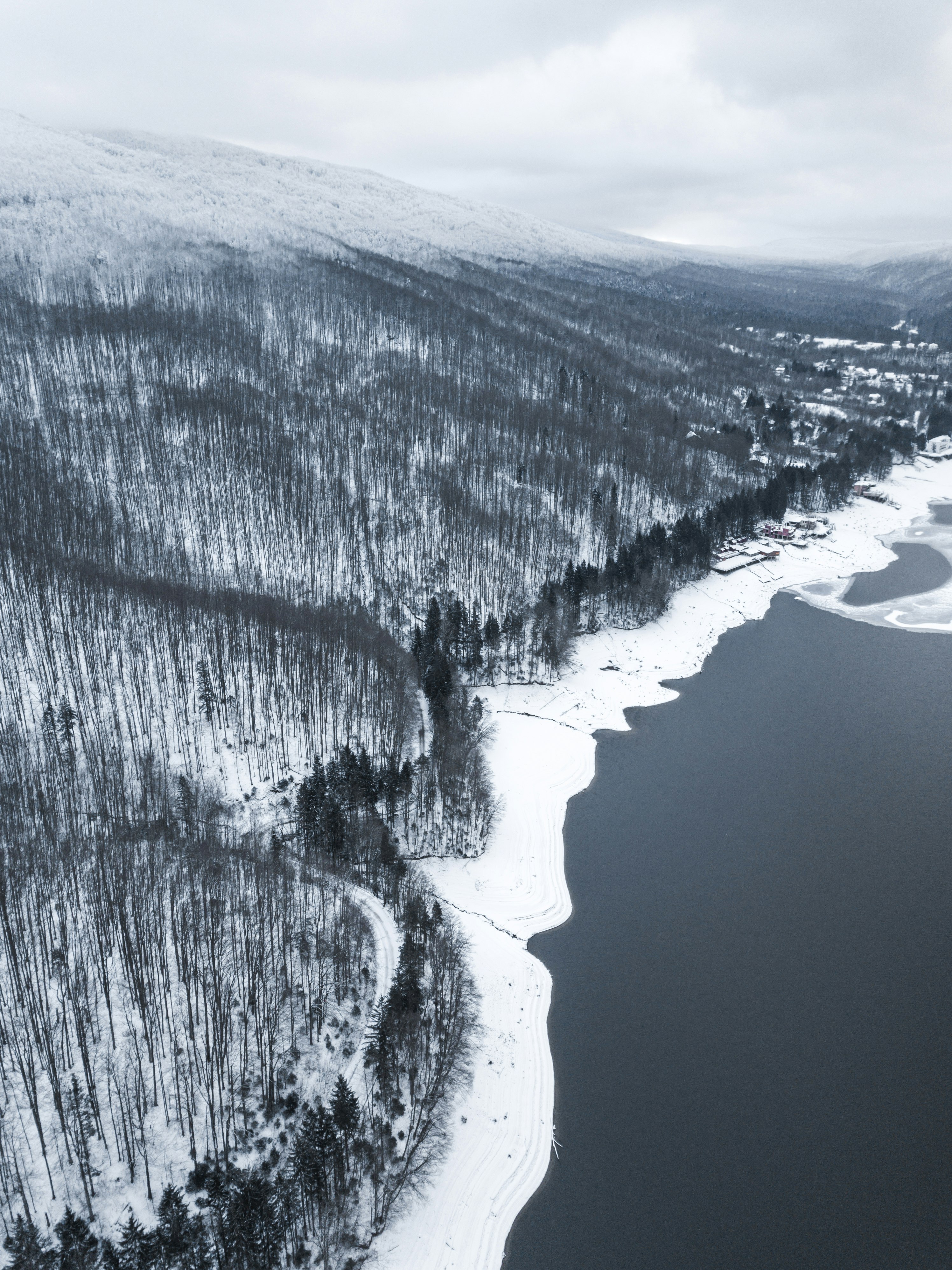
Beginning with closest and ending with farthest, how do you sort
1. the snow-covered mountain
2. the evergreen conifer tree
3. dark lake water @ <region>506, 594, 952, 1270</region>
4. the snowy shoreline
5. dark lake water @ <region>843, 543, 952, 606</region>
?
the evergreen conifer tree < the snowy shoreline < dark lake water @ <region>506, 594, 952, 1270</region> < dark lake water @ <region>843, 543, 952, 606</region> < the snow-covered mountain

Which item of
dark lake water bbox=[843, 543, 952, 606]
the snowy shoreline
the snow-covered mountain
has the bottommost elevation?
the snowy shoreline

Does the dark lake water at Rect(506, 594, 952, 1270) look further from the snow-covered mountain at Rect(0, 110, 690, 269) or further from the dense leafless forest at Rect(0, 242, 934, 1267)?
the snow-covered mountain at Rect(0, 110, 690, 269)

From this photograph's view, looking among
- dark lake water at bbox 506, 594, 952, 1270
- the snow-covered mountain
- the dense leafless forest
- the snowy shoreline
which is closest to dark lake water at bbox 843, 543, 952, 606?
the snowy shoreline

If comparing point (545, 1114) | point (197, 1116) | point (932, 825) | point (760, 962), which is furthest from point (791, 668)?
point (197, 1116)

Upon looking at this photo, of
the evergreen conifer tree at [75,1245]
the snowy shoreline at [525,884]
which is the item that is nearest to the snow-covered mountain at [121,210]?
the snowy shoreline at [525,884]

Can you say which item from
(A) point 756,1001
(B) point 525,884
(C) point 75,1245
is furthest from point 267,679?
(A) point 756,1001

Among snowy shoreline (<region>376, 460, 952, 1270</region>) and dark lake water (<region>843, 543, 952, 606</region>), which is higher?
dark lake water (<region>843, 543, 952, 606</region>)
